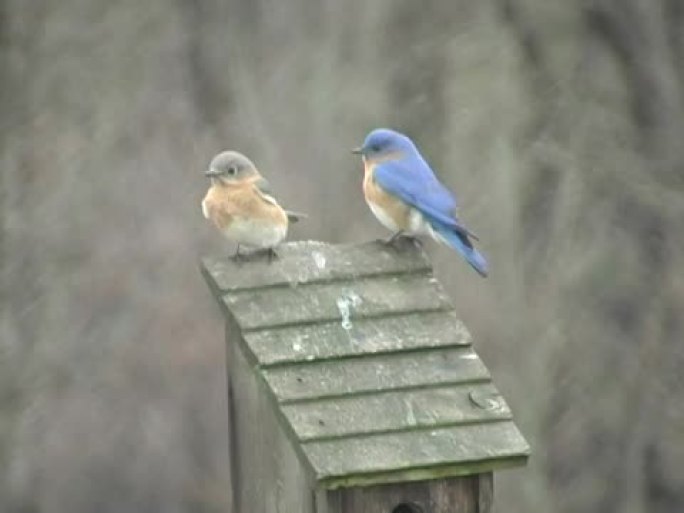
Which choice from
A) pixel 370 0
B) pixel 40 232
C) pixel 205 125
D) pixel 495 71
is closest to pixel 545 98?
pixel 495 71

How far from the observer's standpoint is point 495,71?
10.9m

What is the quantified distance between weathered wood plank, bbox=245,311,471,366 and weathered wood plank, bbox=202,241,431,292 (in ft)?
0.48

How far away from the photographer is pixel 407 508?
15.2 feet

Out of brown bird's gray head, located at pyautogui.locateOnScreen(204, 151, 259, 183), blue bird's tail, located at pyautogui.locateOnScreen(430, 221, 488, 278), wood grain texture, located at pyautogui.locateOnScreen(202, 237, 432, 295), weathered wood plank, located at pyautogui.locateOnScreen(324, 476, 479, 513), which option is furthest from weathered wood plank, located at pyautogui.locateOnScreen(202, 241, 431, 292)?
weathered wood plank, located at pyautogui.locateOnScreen(324, 476, 479, 513)

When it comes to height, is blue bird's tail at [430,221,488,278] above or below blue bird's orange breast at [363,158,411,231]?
below

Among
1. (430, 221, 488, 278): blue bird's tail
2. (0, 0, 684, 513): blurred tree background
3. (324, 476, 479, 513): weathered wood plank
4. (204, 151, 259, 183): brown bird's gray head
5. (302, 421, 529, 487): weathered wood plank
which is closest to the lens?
(302, 421, 529, 487): weathered wood plank

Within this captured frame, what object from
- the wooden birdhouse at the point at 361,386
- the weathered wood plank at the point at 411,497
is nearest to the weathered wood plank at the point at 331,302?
the wooden birdhouse at the point at 361,386

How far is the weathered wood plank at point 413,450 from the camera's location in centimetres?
443

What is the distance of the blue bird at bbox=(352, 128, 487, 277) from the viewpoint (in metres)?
5.27

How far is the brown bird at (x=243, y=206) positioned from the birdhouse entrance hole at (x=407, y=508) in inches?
26.4

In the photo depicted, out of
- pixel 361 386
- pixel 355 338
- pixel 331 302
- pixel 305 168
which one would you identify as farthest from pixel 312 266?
pixel 305 168

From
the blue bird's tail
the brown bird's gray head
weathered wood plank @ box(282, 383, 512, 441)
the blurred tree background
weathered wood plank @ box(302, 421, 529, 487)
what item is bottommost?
weathered wood plank @ box(302, 421, 529, 487)

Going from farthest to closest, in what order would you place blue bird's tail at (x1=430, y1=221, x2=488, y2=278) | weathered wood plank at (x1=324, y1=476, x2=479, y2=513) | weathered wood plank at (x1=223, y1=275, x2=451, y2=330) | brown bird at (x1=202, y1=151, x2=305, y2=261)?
blue bird's tail at (x1=430, y1=221, x2=488, y2=278) → brown bird at (x1=202, y1=151, x2=305, y2=261) → weathered wood plank at (x1=223, y1=275, x2=451, y2=330) → weathered wood plank at (x1=324, y1=476, x2=479, y2=513)

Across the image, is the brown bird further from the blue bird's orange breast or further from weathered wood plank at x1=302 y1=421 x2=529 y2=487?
weathered wood plank at x1=302 y1=421 x2=529 y2=487
